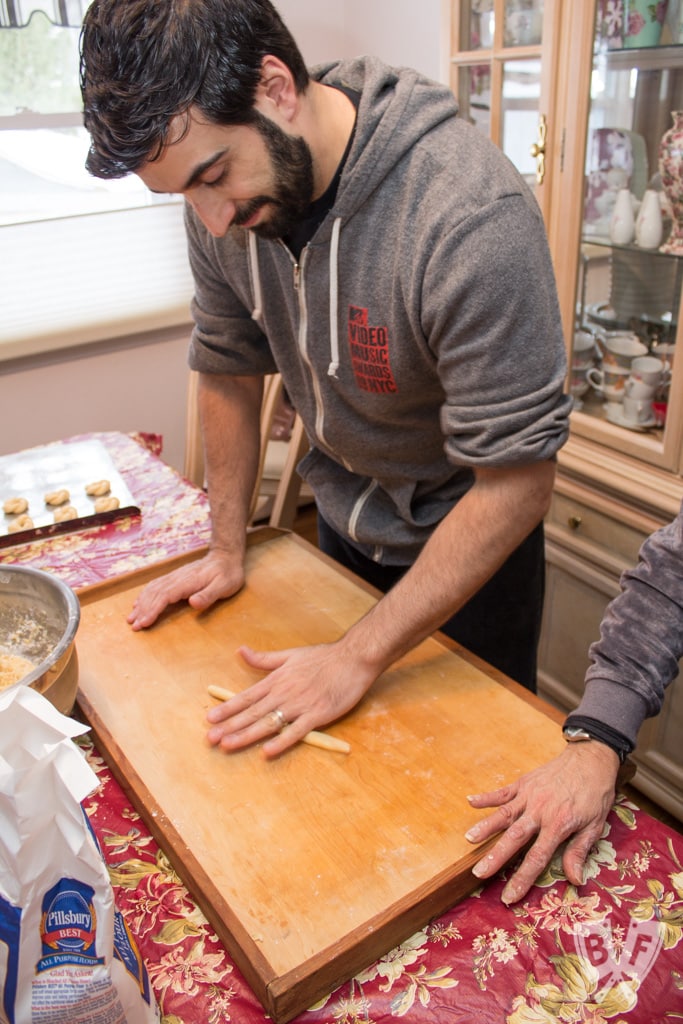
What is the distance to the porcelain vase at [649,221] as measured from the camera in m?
1.77

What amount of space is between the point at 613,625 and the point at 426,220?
50 centimetres

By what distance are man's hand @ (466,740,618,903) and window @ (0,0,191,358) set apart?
7.33ft

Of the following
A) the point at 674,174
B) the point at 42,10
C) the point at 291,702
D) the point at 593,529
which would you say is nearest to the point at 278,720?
the point at 291,702

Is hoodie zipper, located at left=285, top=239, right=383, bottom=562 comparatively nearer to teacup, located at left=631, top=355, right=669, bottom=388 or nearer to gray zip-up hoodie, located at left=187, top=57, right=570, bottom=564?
gray zip-up hoodie, located at left=187, top=57, right=570, bottom=564

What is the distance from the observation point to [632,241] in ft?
6.05

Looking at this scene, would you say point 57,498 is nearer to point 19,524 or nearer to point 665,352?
point 19,524

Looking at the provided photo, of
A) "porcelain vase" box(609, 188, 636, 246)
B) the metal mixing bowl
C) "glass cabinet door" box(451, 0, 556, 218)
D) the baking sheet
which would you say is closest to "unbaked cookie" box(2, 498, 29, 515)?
the baking sheet

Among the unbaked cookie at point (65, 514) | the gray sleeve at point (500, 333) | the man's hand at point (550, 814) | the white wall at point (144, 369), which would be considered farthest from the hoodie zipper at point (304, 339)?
the white wall at point (144, 369)

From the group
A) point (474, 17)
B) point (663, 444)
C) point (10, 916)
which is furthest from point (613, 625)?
point (474, 17)

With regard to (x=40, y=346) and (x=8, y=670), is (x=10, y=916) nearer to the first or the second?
(x=8, y=670)

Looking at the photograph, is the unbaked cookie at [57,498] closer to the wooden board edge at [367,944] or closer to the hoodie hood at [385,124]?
the hoodie hood at [385,124]

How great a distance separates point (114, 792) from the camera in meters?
0.90

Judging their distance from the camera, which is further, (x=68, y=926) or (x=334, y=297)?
(x=334, y=297)

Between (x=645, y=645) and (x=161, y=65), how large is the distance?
779mm
